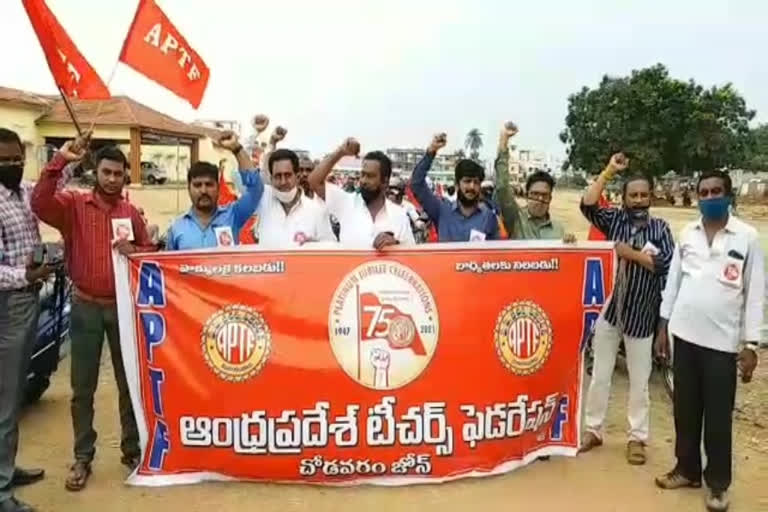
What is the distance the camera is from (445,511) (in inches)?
161

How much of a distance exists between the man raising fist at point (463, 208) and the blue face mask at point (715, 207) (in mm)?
1297

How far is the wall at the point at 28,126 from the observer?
31234mm

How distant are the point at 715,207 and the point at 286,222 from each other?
241 centimetres

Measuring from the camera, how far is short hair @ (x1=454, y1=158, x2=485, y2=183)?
5.12 m

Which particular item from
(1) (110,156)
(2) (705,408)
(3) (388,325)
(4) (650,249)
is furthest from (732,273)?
(1) (110,156)

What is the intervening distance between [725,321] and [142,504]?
3133 mm

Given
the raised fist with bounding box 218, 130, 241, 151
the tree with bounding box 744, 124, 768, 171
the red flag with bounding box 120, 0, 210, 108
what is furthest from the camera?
the tree with bounding box 744, 124, 768, 171

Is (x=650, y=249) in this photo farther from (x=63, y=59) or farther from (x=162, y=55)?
(x=63, y=59)

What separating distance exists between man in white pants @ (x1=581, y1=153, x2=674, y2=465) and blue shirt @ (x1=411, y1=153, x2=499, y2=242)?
0.59 metres

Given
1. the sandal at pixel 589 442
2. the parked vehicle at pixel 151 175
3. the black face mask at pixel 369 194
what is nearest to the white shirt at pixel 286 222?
the black face mask at pixel 369 194

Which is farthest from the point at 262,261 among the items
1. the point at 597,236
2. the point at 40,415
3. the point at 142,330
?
the point at 597,236

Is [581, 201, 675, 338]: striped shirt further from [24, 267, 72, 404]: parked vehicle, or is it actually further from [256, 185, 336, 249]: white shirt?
[24, 267, 72, 404]: parked vehicle

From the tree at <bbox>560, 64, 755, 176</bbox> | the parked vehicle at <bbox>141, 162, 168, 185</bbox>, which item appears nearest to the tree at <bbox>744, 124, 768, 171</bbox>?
the tree at <bbox>560, 64, 755, 176</bbox>

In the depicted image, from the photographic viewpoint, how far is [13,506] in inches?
157
